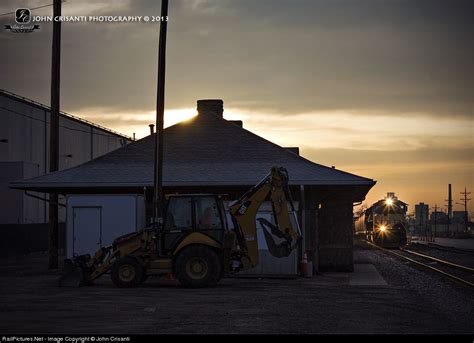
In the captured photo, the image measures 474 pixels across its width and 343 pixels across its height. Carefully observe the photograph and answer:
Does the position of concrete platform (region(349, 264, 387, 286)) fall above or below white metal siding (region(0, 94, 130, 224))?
below

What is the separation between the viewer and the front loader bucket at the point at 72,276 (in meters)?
23.6

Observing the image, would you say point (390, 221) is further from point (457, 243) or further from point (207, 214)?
point (207, 214)

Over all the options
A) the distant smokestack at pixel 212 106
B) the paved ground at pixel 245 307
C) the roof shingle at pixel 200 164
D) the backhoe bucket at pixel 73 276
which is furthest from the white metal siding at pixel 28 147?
the backhoe bucket at pixel 73 276

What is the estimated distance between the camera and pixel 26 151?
Answer: 64625mm

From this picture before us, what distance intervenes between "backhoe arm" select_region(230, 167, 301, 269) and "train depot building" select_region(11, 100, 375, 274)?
3914mm

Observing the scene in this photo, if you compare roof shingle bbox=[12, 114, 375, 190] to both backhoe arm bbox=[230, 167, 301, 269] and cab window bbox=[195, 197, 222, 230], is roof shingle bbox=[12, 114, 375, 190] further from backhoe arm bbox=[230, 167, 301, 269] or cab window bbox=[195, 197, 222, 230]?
cab window bbox=[195, 197, 222, 230]

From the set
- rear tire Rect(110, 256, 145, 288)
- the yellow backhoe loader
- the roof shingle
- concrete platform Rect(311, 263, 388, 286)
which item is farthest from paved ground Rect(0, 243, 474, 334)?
the roof shingle

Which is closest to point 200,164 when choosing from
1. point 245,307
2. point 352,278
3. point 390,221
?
point 352,278

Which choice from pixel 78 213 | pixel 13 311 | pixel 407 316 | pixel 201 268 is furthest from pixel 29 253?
pixel 407 316

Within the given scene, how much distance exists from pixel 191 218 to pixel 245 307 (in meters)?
5.89

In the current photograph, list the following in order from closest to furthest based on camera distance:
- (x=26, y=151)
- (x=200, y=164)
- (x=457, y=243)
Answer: (x=200, y=164), (x=26, y=151), (x=457, y=243)

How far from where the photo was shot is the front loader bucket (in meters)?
23.6

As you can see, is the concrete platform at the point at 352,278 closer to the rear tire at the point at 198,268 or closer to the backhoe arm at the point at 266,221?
the backhoe arm at the point at 266,221

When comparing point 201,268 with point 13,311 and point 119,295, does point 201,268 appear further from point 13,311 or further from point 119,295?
point 13,311
